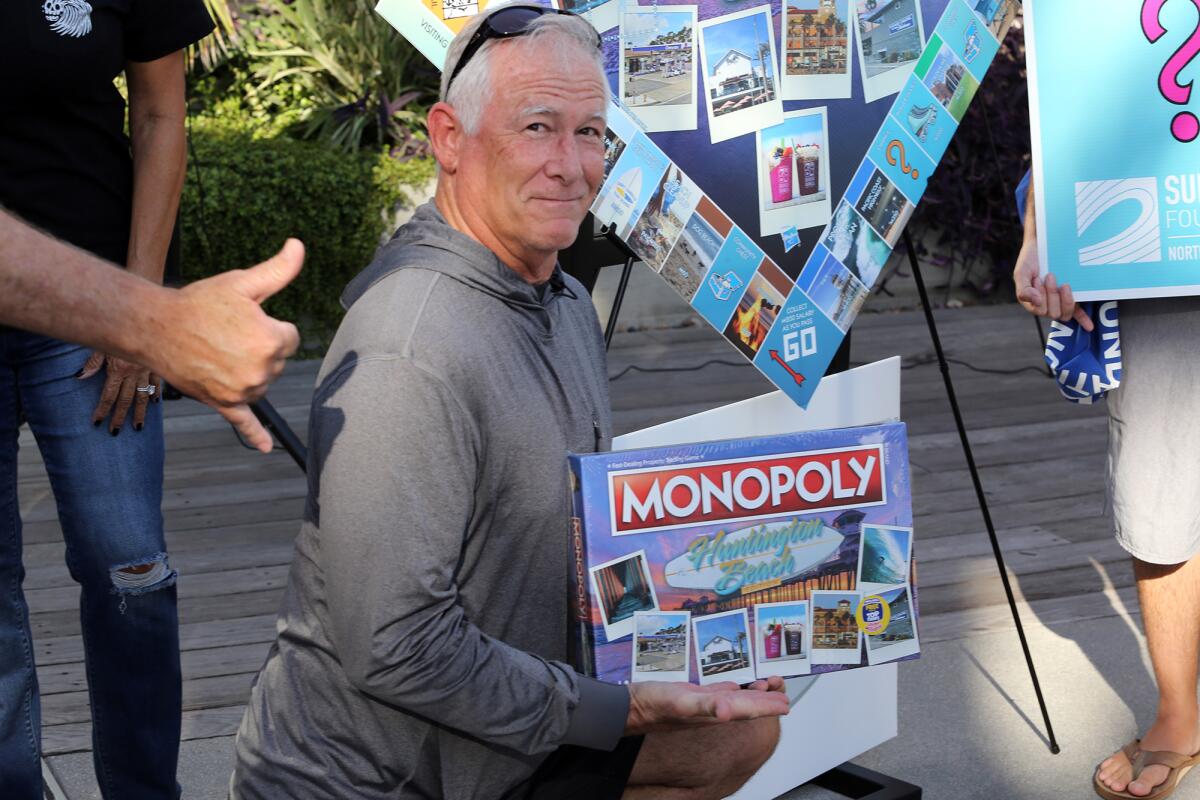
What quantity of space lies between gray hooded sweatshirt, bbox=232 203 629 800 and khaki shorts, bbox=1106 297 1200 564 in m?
1.33

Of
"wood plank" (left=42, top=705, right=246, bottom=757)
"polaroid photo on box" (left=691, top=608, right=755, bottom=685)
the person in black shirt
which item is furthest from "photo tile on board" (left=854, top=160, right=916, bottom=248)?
"wood plank" (left=42, top=705, right=246, bottom=757)

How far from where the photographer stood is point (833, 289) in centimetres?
236

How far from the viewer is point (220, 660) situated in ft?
10.5

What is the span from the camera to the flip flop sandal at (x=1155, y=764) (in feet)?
8.64

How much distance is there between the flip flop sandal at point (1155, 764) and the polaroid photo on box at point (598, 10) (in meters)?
1.76

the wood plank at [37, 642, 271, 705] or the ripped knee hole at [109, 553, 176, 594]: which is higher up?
the ripped knee hole at [109, 553, 176, 594]

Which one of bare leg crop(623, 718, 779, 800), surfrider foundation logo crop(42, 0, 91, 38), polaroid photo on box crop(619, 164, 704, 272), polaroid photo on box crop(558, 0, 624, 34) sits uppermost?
surfrider foundation logo crop(42, 0, 91, 38)

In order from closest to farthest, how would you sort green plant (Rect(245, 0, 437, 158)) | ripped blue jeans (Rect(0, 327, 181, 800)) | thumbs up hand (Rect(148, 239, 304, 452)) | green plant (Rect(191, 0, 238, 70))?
1. thumbs up hand (Rect(148, 239, 304, 452))
2. ripped blue jeans (Rect(0, 327, 181, 800))
3. green plant (Rect(191, 0, 238, 70))
4. green plant (Rect(245, 0, 437, 158))

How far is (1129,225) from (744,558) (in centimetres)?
113

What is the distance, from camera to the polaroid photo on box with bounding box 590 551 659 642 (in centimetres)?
167

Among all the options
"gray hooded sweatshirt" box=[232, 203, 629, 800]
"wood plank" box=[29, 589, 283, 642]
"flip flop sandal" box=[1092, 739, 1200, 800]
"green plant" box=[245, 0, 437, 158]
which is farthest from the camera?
"green plant" box=[245, 0, 437, 158]

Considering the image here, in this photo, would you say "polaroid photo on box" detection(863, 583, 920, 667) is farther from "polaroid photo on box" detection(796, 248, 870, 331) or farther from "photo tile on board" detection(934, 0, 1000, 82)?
"photo tile on board" detection(934, 0, 1000, 82)

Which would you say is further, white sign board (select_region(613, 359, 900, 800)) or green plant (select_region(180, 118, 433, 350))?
green plant (select_region(180, 118, 433, 350))

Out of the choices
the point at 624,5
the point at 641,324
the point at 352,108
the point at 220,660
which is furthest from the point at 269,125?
the point at 624,5
